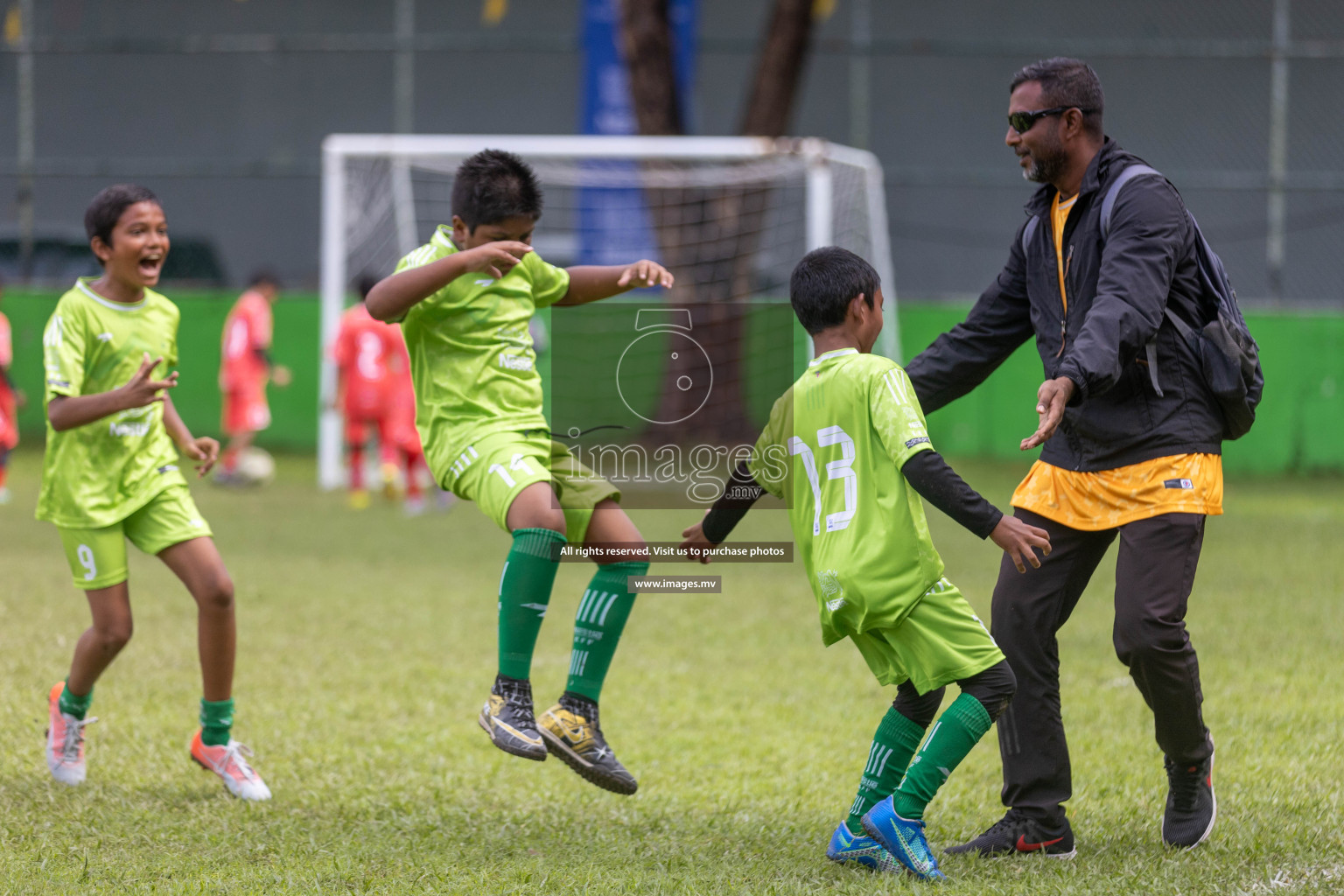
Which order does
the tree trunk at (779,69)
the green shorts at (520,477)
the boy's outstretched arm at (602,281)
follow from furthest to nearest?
the tree trunk at (779,69) → the boy's outstretched arm at (602,281) → the green shorts at (520,477)

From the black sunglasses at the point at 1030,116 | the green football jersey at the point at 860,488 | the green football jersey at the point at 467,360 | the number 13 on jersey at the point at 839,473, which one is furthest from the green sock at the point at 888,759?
the black sunglasses at the point at 1030,116

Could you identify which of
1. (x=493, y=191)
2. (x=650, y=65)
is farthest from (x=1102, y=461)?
(x=650, y=65)

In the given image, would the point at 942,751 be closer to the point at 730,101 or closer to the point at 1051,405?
the point at 1051,405

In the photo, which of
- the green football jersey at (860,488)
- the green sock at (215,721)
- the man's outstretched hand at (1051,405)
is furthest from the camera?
the green sock at (215,721)

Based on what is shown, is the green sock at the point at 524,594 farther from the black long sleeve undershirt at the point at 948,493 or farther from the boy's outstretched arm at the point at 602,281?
the black long sleeve undershirt at the point at 948,493

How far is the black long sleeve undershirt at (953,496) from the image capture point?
3328 mm

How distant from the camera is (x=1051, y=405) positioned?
10.7 ft

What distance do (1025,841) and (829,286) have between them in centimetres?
169

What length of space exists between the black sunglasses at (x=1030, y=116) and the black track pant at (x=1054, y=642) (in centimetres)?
110

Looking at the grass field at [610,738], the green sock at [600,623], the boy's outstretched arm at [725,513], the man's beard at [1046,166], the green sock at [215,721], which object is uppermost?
the man's beard at [1046,166]

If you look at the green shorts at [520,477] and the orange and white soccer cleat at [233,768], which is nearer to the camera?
the green shorts at [520,477]

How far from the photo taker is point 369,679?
6352mm

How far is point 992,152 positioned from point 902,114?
130 centimetres

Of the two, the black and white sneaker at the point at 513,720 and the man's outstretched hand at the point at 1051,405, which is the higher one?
the man's outstretched hand at the point at 1051,405
